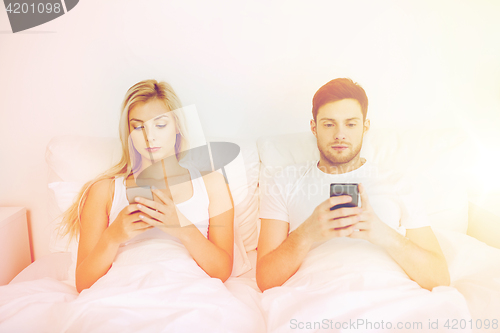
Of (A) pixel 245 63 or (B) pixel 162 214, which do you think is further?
(A) pixel 245 63

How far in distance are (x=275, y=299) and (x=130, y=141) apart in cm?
78

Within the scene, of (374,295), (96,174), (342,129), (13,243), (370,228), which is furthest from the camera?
(13,243)

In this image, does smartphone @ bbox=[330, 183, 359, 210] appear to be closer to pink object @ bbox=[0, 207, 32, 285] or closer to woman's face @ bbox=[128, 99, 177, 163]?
woman's face @ bbox=[128, 99, 177, 163]

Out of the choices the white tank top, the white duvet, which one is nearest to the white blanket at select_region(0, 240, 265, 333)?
the white duvet

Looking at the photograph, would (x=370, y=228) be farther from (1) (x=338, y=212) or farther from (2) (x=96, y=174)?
(2) (x=96, y=174)

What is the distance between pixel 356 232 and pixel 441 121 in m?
0.96

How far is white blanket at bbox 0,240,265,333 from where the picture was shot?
781 mm

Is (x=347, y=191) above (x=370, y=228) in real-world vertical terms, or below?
above

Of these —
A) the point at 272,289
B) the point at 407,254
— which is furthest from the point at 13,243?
the point at 407,254

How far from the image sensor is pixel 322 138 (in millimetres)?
1150

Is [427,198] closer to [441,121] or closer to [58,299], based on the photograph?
[441,121]

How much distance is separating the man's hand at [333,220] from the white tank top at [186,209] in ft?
1.35

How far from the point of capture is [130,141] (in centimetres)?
116

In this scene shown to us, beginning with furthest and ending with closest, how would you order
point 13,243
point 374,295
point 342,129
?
point 13,243
point 342,129
point 374,295
